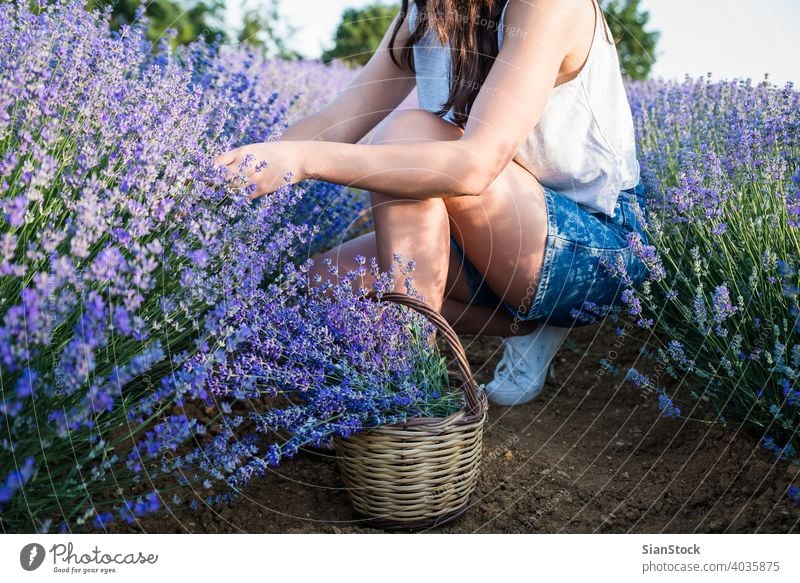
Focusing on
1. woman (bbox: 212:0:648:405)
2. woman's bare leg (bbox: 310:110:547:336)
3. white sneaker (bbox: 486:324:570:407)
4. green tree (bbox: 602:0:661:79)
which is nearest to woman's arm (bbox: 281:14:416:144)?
woman (bbox: 212:0:648:405)

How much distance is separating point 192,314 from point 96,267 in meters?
0.42

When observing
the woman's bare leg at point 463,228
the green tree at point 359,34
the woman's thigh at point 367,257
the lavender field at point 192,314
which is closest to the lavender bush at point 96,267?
the lavender field at point 192,314

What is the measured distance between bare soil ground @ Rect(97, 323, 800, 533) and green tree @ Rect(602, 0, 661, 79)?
4334 millimetres

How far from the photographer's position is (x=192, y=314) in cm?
153

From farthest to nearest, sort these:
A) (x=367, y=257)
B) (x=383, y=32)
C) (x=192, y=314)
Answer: (x=383, y=32), (x=367, y=257), (x=192, y=314)

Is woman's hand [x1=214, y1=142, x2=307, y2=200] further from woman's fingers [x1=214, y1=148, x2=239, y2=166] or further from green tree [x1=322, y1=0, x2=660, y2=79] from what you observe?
green tree [x1=322, y1=0, x2=660, y2=79]

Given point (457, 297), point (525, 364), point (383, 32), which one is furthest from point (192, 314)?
point (383, 32)

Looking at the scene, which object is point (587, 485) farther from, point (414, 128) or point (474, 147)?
point (414, 128)

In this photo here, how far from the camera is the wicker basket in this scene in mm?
1567

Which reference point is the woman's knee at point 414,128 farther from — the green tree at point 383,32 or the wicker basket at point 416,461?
the green tree at point 383,32

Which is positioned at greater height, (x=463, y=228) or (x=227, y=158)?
(x=227, y=158)
